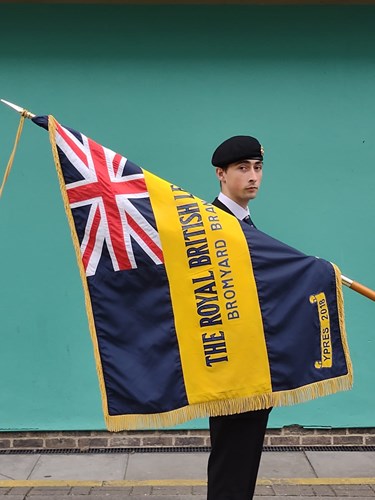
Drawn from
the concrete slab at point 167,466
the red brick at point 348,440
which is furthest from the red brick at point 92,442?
the red brick at point 348,440

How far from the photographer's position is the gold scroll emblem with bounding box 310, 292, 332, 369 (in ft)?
11.0

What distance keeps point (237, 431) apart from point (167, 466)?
1.71 m

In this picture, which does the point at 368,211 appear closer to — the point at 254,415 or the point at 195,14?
the point at 195,14

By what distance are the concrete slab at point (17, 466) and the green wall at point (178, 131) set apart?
0.25 m

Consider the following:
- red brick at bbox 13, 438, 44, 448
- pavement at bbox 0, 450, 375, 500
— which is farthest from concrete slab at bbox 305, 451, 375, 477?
red brick at bbox 13, 438, 44, 448

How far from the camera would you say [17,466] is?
491cm

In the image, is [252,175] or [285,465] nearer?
[252,175]

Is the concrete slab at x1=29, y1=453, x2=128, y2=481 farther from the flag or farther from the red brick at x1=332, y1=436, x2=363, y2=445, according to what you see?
the flag

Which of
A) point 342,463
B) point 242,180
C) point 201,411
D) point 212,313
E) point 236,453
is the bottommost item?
point 342,463

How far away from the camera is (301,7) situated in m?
5.25

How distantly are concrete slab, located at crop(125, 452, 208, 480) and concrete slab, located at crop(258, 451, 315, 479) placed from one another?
0.42 meters

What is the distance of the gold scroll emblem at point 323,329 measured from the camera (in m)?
3.36

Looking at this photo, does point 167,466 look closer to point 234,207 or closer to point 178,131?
point 234,207

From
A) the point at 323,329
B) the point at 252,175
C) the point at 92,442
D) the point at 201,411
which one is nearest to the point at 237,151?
the point at 252,175
